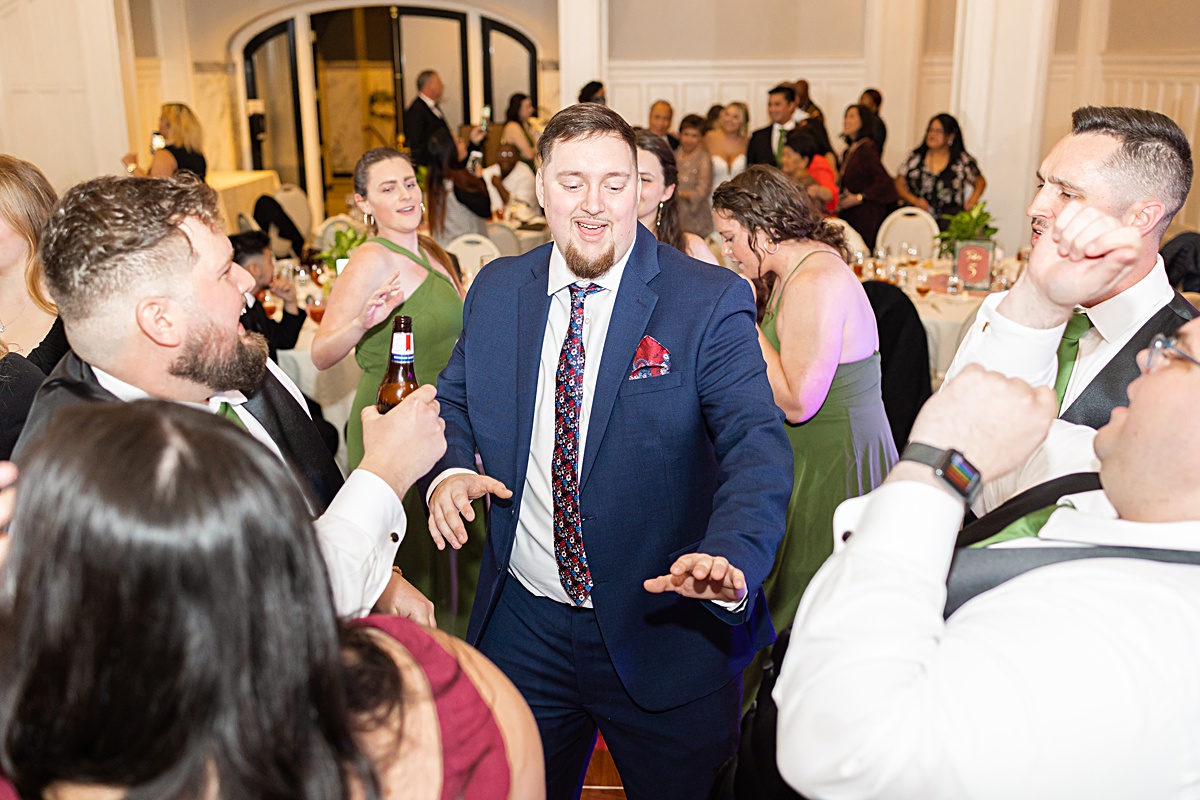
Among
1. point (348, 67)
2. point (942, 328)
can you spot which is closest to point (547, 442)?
point (942, 328)

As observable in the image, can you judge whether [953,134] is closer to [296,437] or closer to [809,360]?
[809,360]

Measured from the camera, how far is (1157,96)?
25.2 feet

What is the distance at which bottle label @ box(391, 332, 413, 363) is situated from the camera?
1.91 meters

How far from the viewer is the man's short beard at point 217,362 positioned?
157 centimetres

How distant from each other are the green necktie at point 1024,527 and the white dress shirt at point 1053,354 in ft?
0.57

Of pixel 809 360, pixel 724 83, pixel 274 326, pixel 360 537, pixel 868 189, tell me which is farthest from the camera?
pixel 724 83

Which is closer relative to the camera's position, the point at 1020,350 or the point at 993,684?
the point at 993,684

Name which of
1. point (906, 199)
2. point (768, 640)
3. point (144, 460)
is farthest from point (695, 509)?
point (906, 199)

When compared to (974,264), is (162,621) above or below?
above

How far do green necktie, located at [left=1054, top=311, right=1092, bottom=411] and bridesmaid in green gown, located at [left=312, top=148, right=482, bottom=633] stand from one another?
1821mm

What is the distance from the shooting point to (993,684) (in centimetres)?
94

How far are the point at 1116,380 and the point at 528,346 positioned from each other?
1.11 meters

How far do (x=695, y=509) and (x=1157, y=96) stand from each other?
7490 mm

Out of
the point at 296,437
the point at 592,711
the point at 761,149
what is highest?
the point at 761,149
